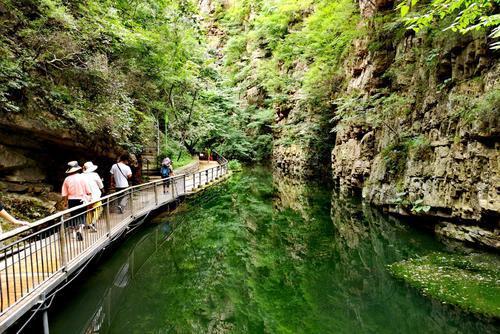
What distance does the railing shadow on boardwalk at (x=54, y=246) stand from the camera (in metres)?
4.96

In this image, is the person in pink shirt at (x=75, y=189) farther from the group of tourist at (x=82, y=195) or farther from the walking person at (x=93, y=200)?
the walking person at (x=93, y=200)

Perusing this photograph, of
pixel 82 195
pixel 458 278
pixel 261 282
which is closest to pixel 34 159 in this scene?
pixel 82 195

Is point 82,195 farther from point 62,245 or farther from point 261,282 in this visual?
point 261,282

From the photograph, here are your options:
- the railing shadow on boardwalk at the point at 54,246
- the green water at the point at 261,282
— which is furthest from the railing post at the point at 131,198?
the green water at the point at 261,282

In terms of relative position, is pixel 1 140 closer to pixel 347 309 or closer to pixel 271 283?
pixel 271 283

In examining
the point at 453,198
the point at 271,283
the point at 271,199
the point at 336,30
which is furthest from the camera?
the point at 336,30

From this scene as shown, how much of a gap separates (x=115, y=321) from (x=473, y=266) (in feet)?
25.9

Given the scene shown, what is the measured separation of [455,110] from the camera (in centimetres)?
1091

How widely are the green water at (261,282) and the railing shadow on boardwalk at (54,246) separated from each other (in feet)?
3.32

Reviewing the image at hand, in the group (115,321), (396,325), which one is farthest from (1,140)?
(396,325)

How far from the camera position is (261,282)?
8.89 metres

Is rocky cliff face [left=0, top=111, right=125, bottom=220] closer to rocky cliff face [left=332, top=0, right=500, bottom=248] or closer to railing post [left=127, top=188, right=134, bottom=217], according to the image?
railing post [left=127, top=188, right=134, bottom=217]

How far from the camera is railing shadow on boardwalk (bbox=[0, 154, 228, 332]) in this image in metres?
4.96

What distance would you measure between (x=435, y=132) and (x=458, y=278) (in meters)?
5.90
